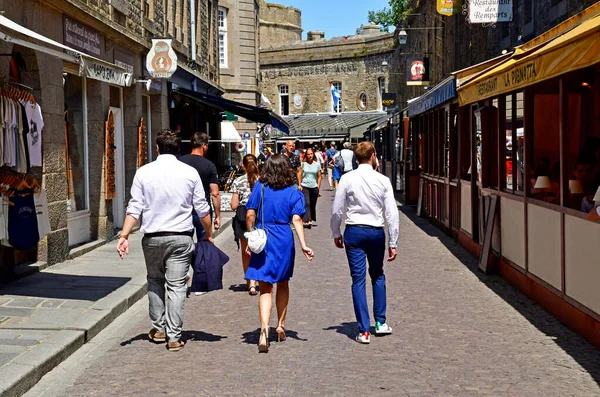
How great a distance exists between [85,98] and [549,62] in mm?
9135

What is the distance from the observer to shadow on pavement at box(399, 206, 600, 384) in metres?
6.61

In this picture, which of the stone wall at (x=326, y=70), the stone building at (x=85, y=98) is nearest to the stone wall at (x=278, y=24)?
the stone wall at (x=326, y=70)

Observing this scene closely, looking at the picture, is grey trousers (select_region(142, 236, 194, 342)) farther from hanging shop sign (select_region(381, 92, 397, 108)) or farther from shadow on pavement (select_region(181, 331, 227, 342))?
hanging shop sign (select_region(381, 92, 397, 108))

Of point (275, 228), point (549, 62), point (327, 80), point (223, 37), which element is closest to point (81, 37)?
point (275, 228)

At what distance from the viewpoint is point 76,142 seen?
14.3m

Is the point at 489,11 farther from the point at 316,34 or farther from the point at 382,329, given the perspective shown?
the point at 316,34

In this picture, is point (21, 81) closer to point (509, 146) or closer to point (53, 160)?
point (53, 160)

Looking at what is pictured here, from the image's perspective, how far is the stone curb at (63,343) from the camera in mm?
5787

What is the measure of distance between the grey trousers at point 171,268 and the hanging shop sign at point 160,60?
9.91 metres

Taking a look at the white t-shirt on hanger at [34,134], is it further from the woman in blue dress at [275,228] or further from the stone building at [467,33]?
the stone building at [467,33]

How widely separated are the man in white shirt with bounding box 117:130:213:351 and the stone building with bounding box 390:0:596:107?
9770 millimetres

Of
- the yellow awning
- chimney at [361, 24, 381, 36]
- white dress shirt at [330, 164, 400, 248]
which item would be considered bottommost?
white dress shirt at [330, 164, 400, 248]

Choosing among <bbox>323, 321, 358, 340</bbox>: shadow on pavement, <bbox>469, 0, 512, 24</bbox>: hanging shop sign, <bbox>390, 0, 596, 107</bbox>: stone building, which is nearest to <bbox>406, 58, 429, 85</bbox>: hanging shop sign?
<bbox>390, 0, 596, 107</bbox>: stone building

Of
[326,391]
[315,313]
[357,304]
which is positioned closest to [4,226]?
[315,313]
